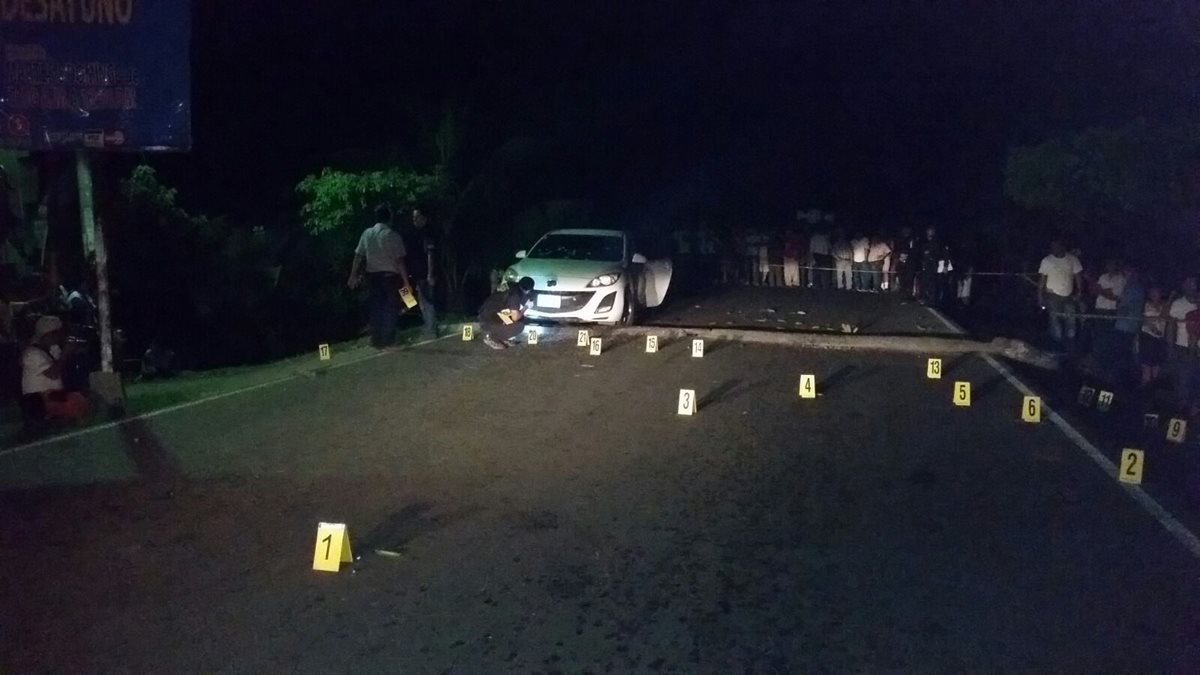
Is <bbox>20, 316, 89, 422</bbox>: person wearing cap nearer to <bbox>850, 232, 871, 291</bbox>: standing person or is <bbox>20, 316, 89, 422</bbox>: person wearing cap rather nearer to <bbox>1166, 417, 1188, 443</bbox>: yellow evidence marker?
<bbox>1166, 417, 1188, 443</bbox>: yellow evidence marker

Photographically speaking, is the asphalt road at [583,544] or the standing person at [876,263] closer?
the asphalt road at [583,544]

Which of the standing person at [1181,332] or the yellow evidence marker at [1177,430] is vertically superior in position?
the standing person at [1181,332]

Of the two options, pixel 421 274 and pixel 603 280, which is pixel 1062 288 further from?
pixel 421 274

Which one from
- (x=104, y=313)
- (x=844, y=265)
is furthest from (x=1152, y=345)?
(x=844, y=265)

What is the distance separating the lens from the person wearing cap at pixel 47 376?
423 inches

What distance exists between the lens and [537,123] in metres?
32.8

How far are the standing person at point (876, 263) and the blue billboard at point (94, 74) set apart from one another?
777 inches

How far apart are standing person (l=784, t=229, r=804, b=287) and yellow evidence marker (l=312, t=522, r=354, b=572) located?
78.1 ft

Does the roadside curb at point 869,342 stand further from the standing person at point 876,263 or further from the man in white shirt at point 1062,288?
the standing person at point 876,263

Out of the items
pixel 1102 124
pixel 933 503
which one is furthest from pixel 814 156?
pixel 933 503

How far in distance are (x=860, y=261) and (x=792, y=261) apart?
1.93 m

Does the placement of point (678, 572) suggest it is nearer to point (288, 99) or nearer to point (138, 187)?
point (138, 187)

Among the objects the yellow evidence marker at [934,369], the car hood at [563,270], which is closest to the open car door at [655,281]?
the car hood at [563,270]

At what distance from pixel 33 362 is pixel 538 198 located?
2369cm
